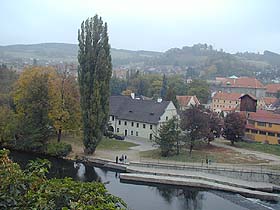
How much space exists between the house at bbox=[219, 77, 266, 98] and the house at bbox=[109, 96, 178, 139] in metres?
57.5

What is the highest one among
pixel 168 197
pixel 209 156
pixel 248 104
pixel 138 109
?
pixel 248 104

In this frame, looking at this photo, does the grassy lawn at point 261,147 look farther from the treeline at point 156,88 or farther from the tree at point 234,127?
the treeline at point 156,88

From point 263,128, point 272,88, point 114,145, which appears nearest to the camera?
point 114,145

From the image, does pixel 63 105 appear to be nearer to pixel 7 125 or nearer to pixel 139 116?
pixel 7 125

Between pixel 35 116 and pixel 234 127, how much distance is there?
66.4ft

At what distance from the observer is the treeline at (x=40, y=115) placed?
38.3 m

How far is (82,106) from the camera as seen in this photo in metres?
37.0

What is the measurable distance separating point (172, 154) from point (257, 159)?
7699mm

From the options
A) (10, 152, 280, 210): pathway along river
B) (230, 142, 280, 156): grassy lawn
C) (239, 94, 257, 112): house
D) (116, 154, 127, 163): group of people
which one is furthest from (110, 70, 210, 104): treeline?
(10, 152, 280, 210): pathway along river

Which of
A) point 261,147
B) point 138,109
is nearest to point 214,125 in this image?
point 261,147

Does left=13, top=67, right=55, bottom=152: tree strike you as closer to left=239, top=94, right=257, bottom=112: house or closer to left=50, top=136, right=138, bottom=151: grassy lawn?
left=50, top=136, right=138, bottom=151: grassy lawn

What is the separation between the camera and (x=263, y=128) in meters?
46.0

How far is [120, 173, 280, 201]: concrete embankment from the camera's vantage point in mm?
27927

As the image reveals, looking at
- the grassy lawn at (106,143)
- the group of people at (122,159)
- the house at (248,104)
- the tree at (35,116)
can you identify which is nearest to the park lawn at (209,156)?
the group of people at (122,159)
